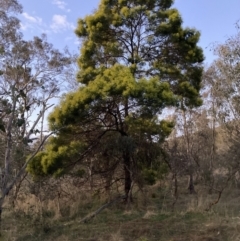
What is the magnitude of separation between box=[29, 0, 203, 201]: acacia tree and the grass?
1.75m

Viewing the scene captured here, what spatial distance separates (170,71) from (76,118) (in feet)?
14.6

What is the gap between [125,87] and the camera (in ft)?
40.8

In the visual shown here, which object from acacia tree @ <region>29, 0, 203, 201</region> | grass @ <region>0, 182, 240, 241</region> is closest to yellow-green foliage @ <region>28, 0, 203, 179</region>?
acacia tree @ <region>29, 0, 203, 201</region>

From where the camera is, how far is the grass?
952cm

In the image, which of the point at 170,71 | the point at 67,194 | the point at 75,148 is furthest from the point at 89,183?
the point at 170,71

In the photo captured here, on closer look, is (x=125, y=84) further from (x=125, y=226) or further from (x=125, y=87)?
(x=125, y=226)

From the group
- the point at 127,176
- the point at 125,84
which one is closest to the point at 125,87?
the point at 125,84

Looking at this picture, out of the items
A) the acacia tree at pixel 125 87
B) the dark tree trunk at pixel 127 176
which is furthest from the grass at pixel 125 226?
the acacia tree at pixel 125 87

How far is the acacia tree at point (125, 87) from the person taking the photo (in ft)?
41.9

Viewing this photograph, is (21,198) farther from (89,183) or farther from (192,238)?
(192,238)

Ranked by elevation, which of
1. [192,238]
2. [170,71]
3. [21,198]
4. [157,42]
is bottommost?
[192,238]

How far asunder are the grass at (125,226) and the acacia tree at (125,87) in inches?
68.9

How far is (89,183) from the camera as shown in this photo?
→ 15234 millimetres

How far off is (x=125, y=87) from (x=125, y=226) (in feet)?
14.7
